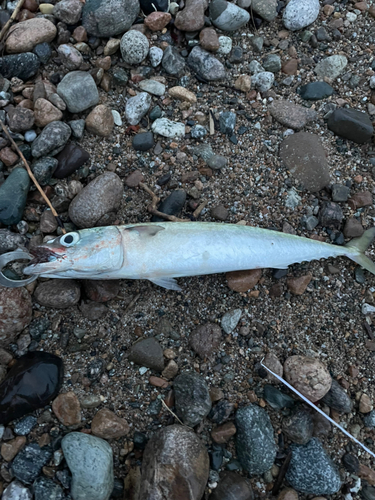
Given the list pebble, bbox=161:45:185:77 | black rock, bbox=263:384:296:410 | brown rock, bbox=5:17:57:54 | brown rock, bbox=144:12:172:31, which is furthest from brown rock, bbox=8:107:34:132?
black rock, bbox=263:384:296:410

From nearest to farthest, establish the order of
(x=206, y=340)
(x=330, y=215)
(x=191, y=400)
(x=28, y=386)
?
(x=28, y=386) → (x=191, y=400) → (x=206, y=340) → (x=330, y=215)

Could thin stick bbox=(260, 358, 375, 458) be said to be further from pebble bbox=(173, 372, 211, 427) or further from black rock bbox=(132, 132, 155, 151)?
black rock bbox=(132, 132, 155, 151)

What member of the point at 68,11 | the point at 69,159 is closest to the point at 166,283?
the point at 69,159

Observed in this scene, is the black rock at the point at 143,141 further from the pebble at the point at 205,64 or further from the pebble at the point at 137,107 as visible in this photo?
the pebble at the point at 205,64

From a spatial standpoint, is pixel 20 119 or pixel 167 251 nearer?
pixel 167 251

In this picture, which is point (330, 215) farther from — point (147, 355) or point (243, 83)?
point (147, 355)

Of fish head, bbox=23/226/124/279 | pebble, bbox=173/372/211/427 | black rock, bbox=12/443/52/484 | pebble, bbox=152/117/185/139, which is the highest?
pebble, bbox=152/117/185/139

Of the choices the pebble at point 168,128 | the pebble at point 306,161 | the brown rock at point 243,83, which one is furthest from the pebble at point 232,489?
the brown rock at point 243,83
